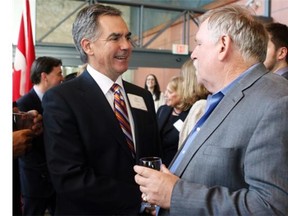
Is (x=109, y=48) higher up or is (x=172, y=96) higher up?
(x=109, y=48)

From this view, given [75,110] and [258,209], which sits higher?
[75,110]

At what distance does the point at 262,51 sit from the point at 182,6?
455 cm

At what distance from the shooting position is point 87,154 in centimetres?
140

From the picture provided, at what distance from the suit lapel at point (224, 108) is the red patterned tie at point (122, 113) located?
20.0 inches

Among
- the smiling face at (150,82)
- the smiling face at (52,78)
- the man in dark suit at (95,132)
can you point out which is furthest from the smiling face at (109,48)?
the smiling face at (150,82)

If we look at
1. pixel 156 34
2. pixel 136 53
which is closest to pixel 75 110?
pixel 136 53

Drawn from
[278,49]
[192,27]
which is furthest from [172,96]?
[192,27]

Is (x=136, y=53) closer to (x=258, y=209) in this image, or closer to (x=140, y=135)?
(x=140, y=135)

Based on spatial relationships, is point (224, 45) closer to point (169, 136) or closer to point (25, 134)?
point (25, 134)

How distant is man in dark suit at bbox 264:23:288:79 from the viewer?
2174mm

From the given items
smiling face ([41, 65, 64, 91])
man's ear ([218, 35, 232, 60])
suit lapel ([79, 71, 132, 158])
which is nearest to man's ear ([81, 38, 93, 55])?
suit lapel ([79, 71, 132, 158])

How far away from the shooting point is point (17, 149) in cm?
153

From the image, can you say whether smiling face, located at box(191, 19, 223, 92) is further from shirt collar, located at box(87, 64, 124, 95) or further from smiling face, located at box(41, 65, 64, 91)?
smiling face, located at box(41, 65, 64, 91)

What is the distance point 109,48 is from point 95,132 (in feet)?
1.41
